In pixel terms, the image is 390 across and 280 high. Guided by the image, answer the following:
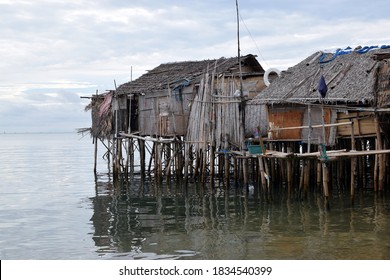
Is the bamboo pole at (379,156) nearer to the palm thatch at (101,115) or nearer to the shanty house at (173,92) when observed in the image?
the shanty house at (173,92)

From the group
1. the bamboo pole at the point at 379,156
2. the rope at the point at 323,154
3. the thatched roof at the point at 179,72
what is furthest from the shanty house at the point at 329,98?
the thatched roof at the point at 179,72

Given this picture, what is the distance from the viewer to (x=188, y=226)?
15.7 m

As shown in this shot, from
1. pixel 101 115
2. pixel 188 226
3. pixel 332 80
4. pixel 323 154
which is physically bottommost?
pixel 188 226

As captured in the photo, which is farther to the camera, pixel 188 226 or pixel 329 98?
pixel 329 98

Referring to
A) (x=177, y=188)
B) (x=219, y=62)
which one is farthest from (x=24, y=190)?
(x=219, y=62)

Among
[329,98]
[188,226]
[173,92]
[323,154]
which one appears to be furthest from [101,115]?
[323,154]

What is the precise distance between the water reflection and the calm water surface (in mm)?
22

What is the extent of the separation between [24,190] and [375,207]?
16005 millimetres

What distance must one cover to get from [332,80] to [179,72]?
28.8 ft

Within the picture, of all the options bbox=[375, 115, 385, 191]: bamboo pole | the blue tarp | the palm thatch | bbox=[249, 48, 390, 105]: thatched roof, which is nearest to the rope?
bbox=[375, 115, 385, 191]: bamboo pole

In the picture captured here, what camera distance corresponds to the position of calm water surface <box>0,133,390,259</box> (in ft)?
41.4

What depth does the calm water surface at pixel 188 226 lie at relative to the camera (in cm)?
1262

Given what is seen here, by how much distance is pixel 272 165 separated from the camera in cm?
2186

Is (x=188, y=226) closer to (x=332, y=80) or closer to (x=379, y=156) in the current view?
(x=379, y=156)
